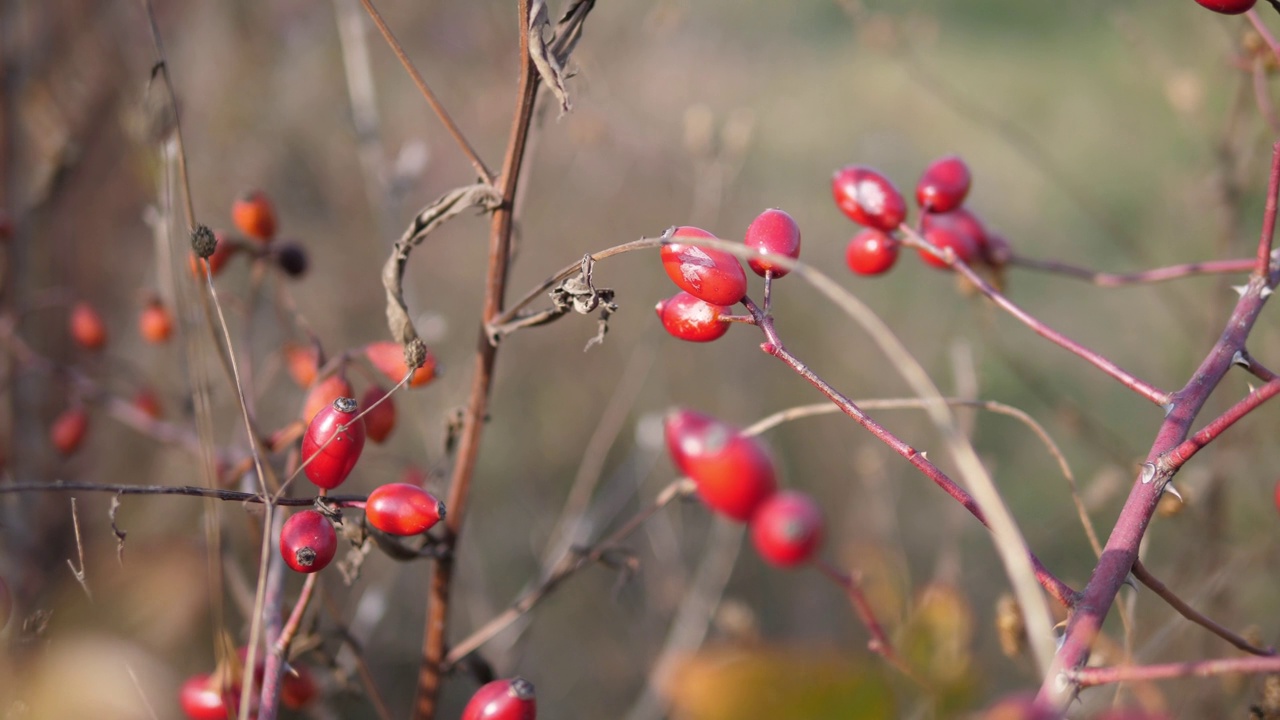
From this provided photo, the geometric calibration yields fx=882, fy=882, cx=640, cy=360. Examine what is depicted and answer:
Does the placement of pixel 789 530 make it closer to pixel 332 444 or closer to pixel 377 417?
pixel 332 444

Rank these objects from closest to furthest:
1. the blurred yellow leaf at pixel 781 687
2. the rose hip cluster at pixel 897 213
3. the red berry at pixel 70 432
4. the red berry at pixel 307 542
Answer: the blurred yellow leaf at pixel 781 687 < the red berry at pixel 307 542 < the rose hip cluster at pixel 897 213 < the red berry at pixel 70 432

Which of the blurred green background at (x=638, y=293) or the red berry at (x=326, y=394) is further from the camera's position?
the blurred green background at (x=638, y=293)

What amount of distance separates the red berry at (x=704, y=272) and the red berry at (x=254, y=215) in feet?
2.14

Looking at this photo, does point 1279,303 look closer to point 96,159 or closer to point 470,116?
point 470,116

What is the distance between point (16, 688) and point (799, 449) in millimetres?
2889

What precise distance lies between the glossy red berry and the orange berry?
834 mm

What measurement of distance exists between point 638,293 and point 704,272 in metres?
2.68

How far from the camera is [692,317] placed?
935mm

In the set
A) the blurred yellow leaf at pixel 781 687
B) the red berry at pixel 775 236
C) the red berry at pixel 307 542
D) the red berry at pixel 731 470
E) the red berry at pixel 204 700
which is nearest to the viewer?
the blurred yellow leaf at pixel 781 687

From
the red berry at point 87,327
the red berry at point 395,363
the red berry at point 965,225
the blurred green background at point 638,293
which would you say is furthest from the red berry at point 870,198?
the red berry at point 87,327

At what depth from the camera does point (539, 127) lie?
117cm

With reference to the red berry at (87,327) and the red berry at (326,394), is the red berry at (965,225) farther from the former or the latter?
the red berry at (87,327)

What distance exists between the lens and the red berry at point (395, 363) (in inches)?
42.4

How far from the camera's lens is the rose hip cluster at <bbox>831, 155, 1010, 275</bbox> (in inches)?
45.0
